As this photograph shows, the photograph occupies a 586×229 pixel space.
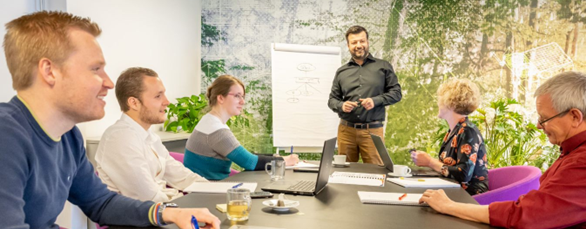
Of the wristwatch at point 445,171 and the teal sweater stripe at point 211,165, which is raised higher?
the wristwatch at point 445,171

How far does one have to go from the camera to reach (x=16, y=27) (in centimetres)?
128

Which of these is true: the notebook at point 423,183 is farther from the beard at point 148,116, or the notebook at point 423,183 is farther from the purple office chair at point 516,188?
the beard at point 148,116

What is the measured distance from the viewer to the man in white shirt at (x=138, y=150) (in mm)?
2197

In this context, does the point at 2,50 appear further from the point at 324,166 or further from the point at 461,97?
the point at 461,97

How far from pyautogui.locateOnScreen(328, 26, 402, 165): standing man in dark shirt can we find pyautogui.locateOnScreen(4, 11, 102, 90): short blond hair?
3515mm

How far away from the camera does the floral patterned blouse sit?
2.68m

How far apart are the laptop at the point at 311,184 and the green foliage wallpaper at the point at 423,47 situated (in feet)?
11.6

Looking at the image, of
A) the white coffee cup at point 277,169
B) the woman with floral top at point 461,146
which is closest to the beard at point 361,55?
the woman with floral top at point 461,146

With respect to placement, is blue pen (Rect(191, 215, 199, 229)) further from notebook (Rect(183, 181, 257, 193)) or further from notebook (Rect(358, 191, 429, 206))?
notebook (Rect(358, 191, 429, 206))

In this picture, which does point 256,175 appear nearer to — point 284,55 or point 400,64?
point 284,55

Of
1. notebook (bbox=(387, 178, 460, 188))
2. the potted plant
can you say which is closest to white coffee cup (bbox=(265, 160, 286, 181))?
notebook (bbox=(387, 178, 460, 188))

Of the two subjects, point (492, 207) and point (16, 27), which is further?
point (492, 207)

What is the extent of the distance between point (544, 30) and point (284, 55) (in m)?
3.12

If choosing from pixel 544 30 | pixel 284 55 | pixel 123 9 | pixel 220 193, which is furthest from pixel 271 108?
pixel 220 193
